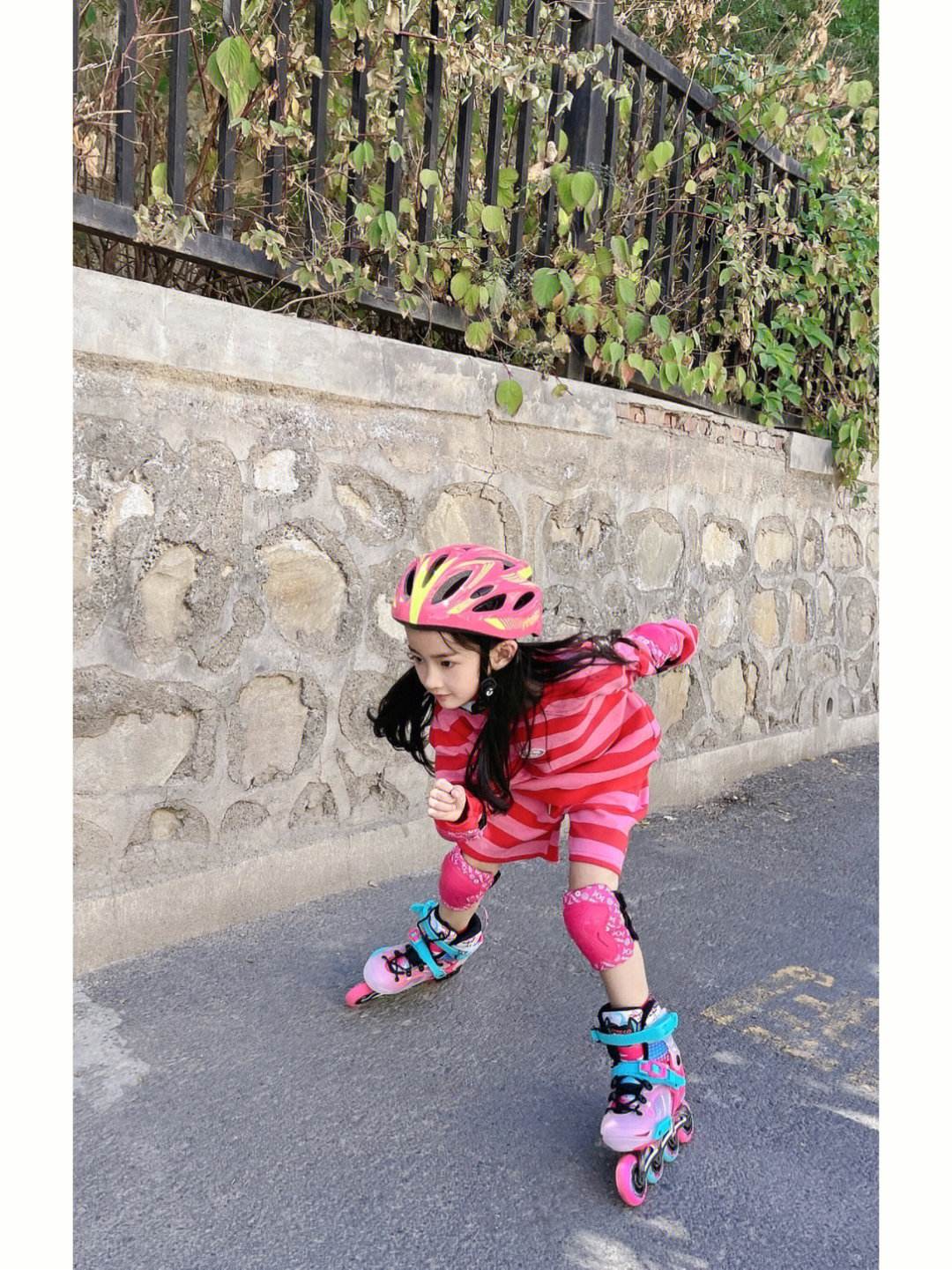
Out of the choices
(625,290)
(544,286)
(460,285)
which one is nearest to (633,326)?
(625,290)

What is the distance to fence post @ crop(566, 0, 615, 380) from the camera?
3.88 meters

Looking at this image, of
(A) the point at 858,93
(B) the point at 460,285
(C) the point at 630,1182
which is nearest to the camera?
(C) the point at 630,1182

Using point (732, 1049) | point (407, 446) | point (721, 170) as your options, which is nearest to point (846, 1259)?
point (732, 1049)

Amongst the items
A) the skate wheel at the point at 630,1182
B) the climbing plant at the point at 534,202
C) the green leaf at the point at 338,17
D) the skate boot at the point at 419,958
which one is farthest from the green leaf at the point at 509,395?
the skate wheel at the point at 630,1182

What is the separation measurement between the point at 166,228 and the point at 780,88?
3251 mm

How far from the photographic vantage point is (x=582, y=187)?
11.9ft

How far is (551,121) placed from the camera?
12.7 feet

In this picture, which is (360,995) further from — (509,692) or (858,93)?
(858,93)

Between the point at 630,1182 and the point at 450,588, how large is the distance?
3.67ft

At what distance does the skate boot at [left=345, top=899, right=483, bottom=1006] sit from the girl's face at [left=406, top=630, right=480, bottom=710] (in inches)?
28.8

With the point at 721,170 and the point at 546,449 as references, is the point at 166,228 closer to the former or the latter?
the point at 546,449

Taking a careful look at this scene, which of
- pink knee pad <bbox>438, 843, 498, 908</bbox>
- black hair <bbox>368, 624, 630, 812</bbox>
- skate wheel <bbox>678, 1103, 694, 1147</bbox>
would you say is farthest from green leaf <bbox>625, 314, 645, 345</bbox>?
skate wheel <bbox>678, 1103, 694, 1147</bbox>

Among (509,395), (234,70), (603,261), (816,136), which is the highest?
(816,136)

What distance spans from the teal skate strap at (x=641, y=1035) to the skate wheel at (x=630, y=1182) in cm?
20
